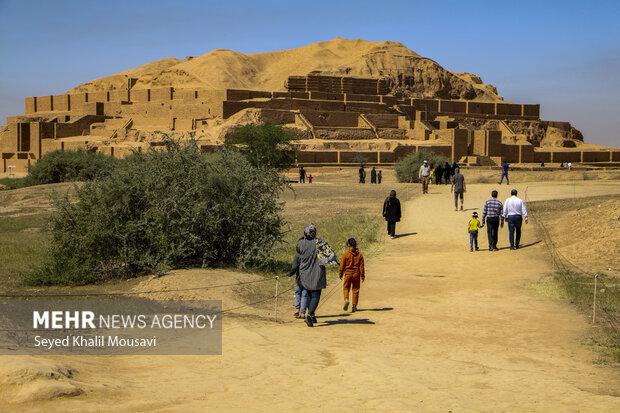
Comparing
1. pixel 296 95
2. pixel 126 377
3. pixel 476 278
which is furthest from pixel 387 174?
pixel 126 377

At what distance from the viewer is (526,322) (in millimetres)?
9617

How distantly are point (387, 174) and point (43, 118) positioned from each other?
1253 inches

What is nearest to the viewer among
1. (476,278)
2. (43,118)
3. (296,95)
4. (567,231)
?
(476,278)

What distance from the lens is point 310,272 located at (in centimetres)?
927

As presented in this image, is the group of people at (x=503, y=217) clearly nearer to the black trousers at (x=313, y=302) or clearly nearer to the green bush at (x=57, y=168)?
the black trousers at (x=313, y=302)

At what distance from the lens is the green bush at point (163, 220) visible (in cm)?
1152

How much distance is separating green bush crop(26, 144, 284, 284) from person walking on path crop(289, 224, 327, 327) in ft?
8.61

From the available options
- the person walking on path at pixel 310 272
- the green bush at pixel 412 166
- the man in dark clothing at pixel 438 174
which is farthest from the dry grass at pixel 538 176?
the person walking on path at pixel 310 272

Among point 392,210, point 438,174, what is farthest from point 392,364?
point 438,174

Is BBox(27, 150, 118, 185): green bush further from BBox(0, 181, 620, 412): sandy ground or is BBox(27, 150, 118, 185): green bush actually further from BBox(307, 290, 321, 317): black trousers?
BBox(307, 290, 321, 317): black trousers

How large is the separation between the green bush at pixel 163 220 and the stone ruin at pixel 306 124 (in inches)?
1177

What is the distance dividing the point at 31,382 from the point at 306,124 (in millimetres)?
46394

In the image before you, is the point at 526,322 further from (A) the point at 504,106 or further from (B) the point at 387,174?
(A) the point at 504,106

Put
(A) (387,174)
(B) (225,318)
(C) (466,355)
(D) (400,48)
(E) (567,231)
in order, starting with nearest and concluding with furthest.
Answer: (C) (466,355) < (B) (225,318) < (E) (567,231) < (A) (387,174) < (D) (400,48)
